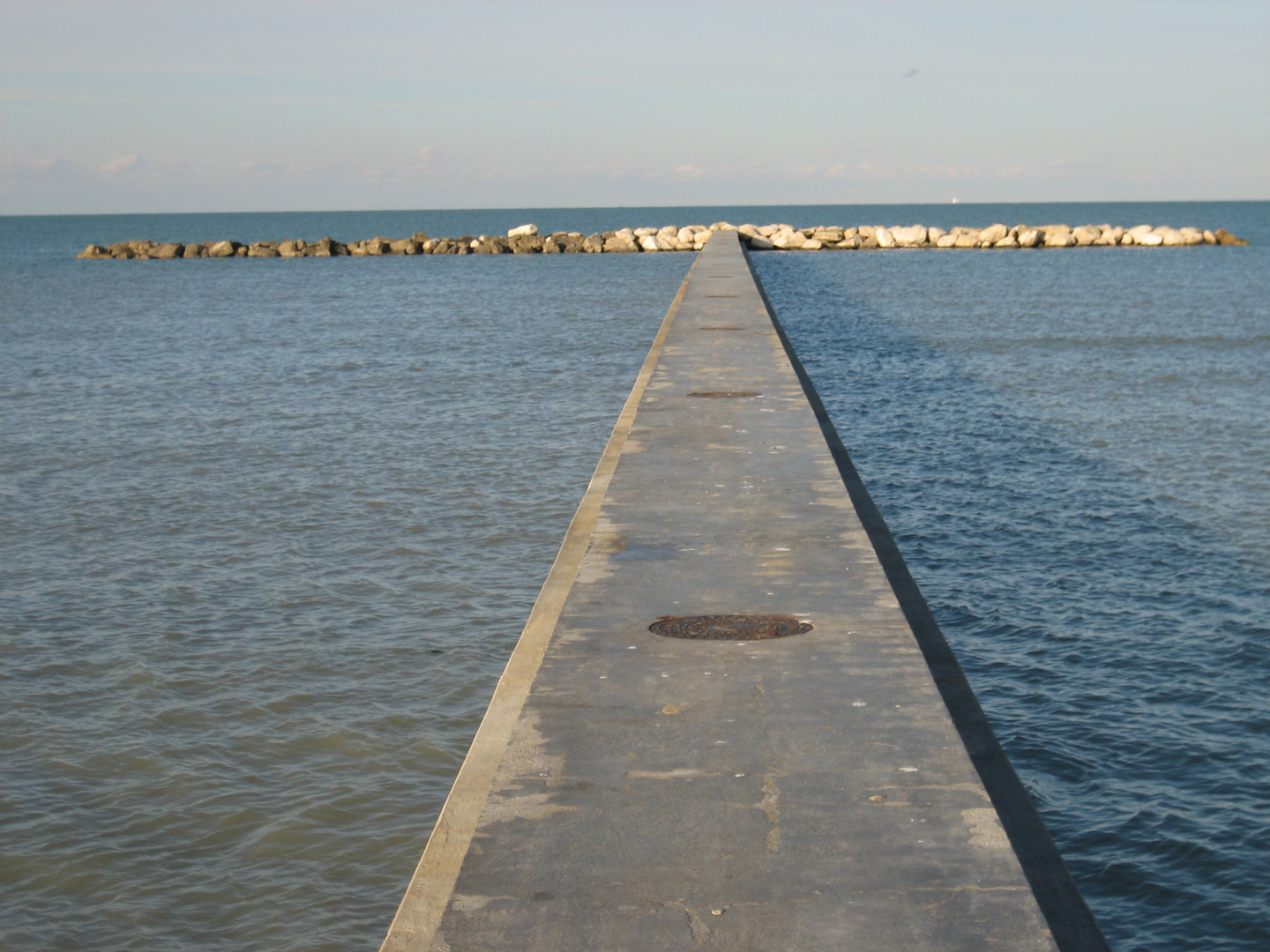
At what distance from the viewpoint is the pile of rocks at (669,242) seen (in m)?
77.4

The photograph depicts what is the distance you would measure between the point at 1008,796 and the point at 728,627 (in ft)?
5.36

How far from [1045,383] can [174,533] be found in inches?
647

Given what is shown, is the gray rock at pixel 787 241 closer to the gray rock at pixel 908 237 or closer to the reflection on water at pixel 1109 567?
the gray rock at pixel 908 237

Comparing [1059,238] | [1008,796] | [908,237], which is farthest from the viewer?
[908,237]

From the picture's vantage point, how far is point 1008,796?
5402 mm

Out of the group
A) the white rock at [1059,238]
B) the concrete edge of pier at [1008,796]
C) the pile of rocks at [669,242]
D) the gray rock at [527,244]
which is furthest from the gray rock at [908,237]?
the concrete edge of pier at [1008,796]

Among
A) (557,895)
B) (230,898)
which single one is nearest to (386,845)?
(230,898)

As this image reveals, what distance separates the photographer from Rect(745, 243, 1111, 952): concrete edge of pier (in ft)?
14.6

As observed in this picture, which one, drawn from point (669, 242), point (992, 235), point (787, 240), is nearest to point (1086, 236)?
point (992, 235)

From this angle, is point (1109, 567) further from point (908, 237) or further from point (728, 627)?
point (908, 237)

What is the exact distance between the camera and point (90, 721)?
8.09 metres

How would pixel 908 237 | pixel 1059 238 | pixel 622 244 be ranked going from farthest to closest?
pixel 908 237, pixel 1059 238, pixel 622 244

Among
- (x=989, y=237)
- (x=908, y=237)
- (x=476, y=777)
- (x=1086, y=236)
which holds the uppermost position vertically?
(x=1086, y=236)

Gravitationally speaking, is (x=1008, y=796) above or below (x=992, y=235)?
below
